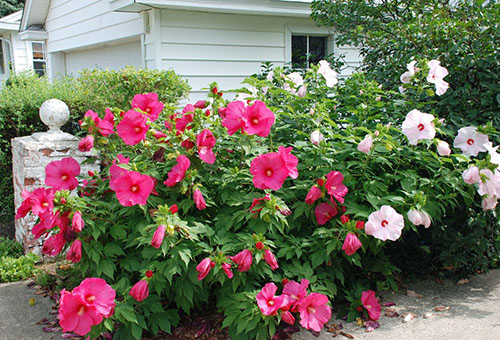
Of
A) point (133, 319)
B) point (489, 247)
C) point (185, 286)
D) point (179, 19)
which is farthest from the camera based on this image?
point (179, 19)

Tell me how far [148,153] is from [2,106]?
2941mm

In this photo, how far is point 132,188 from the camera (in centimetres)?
263

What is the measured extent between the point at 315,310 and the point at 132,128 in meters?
1.45

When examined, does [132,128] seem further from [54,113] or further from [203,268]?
[54,113]

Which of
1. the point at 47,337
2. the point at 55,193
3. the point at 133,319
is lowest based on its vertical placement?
the point at 47,337

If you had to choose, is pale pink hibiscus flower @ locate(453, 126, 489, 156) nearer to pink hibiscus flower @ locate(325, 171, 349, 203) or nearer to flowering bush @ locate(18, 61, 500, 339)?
flowering bush @ locate(18, 61, 500, 339)

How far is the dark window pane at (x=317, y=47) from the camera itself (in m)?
7.70

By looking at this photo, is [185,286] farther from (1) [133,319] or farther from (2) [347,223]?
(2) [347,223]

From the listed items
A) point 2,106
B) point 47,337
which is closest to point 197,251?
point 47,337

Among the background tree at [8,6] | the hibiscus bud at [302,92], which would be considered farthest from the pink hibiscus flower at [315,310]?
the background tree at [8,6]

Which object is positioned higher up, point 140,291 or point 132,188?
point 132,188

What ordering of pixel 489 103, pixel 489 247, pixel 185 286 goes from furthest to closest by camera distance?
1. pixel 489 247
2. pixel 489 103
3. pixel 185 286

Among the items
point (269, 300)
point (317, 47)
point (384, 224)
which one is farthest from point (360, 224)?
point (317, 47)

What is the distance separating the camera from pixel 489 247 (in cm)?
387
